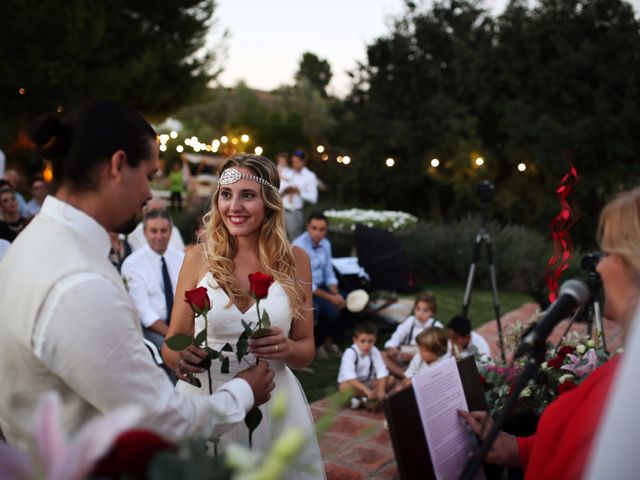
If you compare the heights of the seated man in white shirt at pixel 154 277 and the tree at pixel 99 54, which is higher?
the tree at pixel 99 54

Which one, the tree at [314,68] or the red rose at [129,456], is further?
the tree at [314,68]

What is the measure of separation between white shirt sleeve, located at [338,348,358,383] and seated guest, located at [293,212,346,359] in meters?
1.25

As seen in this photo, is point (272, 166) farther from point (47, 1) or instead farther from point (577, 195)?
point (577, 195)

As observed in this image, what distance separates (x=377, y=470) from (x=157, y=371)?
9.87 ft

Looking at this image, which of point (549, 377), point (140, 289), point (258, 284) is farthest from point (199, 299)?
point (140, 289)

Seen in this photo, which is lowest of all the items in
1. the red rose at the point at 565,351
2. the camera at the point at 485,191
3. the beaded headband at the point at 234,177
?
the red rose at the point at 565,351

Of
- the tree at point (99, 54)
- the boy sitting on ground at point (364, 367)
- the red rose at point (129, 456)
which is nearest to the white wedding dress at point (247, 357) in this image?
the red rose at point (129, 456)

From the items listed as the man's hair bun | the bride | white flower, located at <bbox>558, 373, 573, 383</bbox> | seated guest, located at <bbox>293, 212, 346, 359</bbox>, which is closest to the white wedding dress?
the bride

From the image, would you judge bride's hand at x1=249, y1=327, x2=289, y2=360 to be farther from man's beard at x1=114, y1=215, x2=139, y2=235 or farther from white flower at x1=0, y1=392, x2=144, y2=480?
white flower at x1=0, y1=392, x2=144, y2=480

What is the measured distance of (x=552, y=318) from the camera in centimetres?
156

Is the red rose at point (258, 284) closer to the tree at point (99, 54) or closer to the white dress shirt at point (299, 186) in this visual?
the white dress shirt at point (299, 186)

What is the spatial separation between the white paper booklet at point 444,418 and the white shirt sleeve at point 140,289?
139 inches

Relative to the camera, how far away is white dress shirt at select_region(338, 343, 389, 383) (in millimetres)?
5805

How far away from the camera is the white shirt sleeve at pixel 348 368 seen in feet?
18.9
